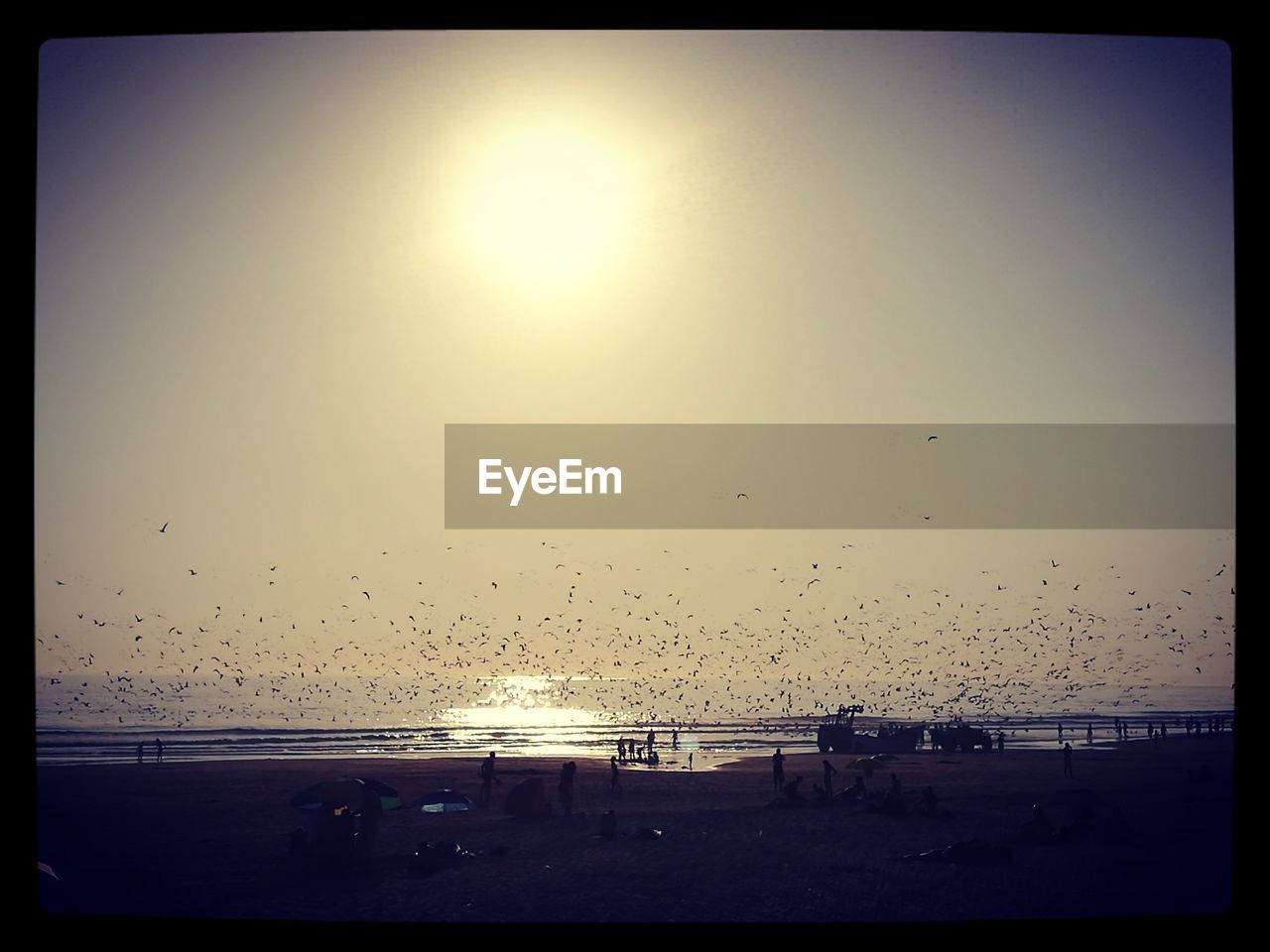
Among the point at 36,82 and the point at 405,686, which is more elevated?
the point at 36,82

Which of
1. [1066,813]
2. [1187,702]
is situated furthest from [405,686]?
[1066,813]

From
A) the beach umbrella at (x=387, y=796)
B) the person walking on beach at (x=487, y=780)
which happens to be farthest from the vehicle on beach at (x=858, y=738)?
the beach umbrella at (x=387, y=796)

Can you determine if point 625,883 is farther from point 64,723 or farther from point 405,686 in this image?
point 405,686

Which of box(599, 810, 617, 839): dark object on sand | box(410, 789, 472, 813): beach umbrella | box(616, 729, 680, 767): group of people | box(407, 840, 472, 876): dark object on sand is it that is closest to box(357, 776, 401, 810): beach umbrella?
box(410, 789, 472, 813): beach umbrella

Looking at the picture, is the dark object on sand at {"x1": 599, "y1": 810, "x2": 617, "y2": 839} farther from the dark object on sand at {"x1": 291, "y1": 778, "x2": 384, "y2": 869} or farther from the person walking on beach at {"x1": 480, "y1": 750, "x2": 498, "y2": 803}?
the dark object on sand at {"x1": 291, "y1": 778, "x2": 384, "y2": 869}

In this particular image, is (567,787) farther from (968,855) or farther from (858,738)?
(858,738)

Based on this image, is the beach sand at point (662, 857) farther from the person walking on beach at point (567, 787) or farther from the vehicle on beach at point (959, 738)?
the vehicle on beach at point (959, 738)
